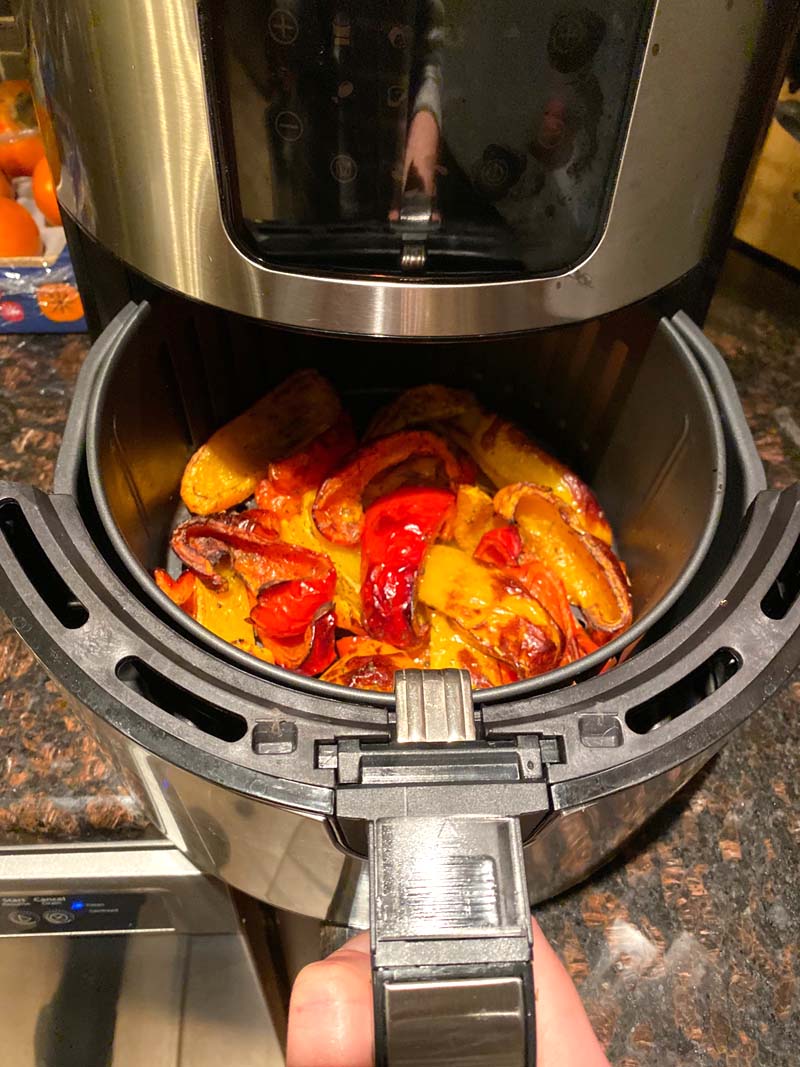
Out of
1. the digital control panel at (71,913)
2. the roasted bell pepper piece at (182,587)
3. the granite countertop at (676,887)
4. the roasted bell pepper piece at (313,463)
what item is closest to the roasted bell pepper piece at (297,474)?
the roasted bell pepper piece at (313,463)

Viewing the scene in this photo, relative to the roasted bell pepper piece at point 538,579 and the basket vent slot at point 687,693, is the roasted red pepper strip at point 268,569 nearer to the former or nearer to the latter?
the roasted bell pepper piece at point 538,579

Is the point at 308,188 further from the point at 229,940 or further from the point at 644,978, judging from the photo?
the point at 229,940

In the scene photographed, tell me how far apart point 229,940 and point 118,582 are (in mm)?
448

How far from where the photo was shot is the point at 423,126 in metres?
0.41

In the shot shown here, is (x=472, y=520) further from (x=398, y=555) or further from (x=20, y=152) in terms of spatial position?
(x=20, y=152)

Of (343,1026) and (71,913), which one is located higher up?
(343,1026)

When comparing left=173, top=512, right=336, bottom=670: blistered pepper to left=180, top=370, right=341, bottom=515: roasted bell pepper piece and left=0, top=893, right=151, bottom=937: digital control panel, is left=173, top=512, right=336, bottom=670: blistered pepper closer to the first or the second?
left=180, top=370, right=341, bottom=515: roasted bell pepper piece

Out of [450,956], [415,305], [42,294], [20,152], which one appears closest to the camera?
[450,956]

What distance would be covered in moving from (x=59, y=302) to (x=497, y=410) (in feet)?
1.51

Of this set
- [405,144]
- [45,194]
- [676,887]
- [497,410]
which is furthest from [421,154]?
[45,194]

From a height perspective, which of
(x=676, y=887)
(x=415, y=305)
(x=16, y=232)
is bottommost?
(x=676, y=887)

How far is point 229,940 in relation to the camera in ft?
2.42

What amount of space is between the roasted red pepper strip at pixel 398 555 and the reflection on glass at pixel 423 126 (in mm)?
248

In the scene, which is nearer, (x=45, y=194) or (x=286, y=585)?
(x=286, y=585)
